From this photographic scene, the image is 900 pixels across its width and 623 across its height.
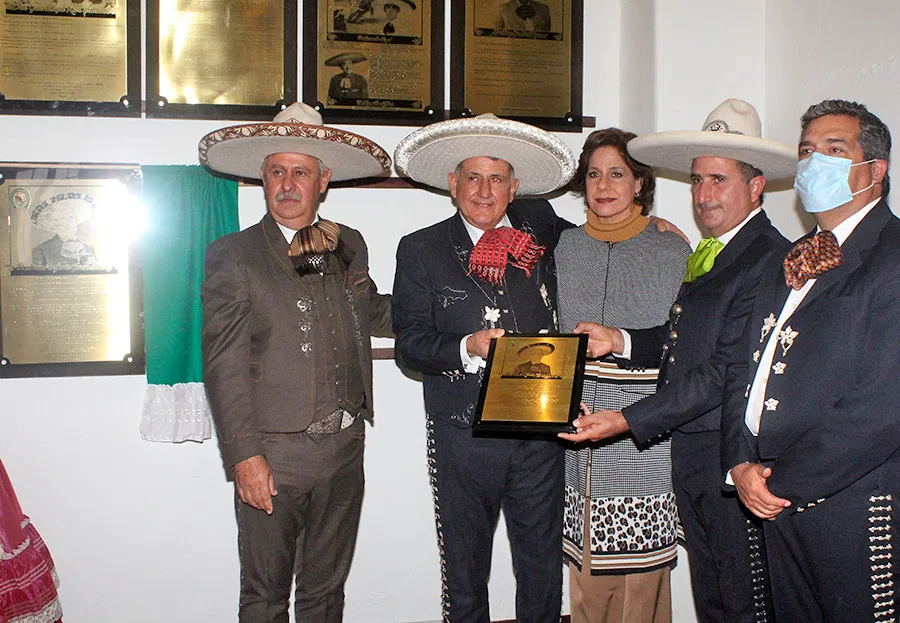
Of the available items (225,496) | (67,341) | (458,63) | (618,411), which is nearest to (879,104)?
(618,411)

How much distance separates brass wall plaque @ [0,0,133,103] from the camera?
3.35 metres

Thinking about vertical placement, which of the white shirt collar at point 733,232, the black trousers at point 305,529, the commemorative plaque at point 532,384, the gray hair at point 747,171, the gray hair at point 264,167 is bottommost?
the black trousers at point 305,529

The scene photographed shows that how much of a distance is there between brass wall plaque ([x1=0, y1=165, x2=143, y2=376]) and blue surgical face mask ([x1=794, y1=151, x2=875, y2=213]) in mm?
2534

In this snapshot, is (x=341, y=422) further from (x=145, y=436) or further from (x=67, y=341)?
(x=67, y=341)

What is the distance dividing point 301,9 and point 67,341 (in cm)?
166

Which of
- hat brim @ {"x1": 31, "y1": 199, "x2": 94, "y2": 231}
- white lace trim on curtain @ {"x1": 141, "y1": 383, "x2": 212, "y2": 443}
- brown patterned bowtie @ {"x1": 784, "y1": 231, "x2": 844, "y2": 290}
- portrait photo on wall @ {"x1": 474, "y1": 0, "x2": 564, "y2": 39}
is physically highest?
portrait photo on wall @ {"x1": 474, "y1": 0, "x2": 564, "y2": 39}

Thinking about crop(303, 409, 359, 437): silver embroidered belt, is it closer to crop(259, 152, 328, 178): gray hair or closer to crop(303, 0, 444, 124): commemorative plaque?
crop(259, 152, 328, 178): gray hair

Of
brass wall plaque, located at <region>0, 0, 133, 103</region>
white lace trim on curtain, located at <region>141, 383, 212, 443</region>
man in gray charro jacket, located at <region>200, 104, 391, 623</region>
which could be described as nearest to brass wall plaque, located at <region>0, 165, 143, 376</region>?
white lace trim on curtain, located at <region>141, 383, 212, 443</region>

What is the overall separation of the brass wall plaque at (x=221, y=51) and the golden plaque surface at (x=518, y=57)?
781 mm

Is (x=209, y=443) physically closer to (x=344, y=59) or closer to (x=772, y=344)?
(x=344, y=59)

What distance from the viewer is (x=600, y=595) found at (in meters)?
2.95

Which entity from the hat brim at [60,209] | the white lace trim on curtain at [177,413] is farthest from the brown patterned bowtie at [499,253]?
the hat brim at [60,209]

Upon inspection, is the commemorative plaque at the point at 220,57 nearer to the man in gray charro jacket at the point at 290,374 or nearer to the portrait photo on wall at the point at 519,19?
the man in gray charro jacket at the point at 290,374

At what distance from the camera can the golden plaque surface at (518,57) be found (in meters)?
3.67
